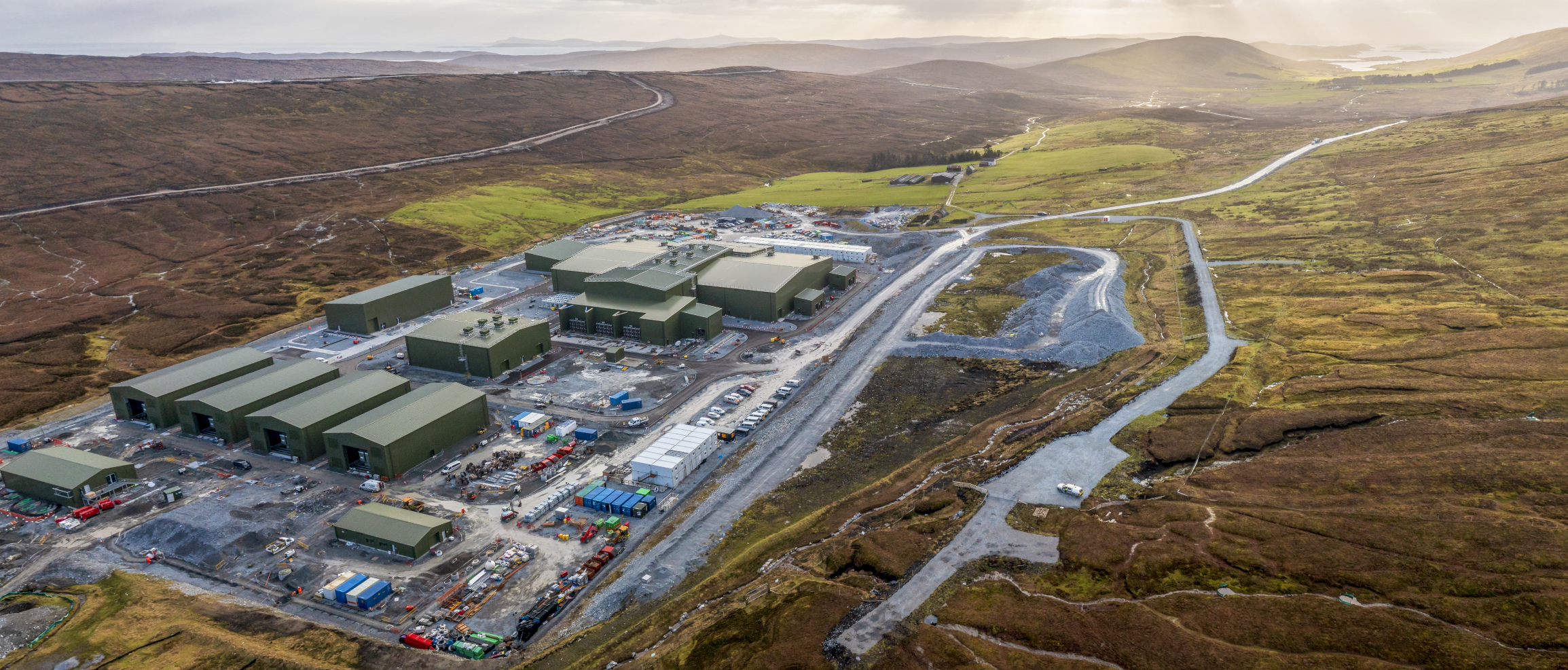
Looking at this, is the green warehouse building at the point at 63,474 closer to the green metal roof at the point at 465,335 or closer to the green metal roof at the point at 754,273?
the green metal roof at the point at 465,335

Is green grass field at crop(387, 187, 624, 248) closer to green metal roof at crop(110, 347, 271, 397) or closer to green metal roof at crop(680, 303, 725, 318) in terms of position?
green metal roof at crop(110, 347, 271, 397)

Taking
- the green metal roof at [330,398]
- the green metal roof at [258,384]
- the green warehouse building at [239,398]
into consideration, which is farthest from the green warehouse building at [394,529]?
the green metal roof at [258,384]

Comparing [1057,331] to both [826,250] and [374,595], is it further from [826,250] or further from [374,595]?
[374,595]

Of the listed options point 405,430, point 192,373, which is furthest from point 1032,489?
point 192,373

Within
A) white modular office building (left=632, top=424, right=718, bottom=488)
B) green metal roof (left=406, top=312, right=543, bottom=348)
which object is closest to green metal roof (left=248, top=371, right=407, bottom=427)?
green metal roof (left=406, top=312, right=543, bottom=348)

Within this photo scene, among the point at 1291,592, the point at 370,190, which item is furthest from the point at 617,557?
the point at 370,190
